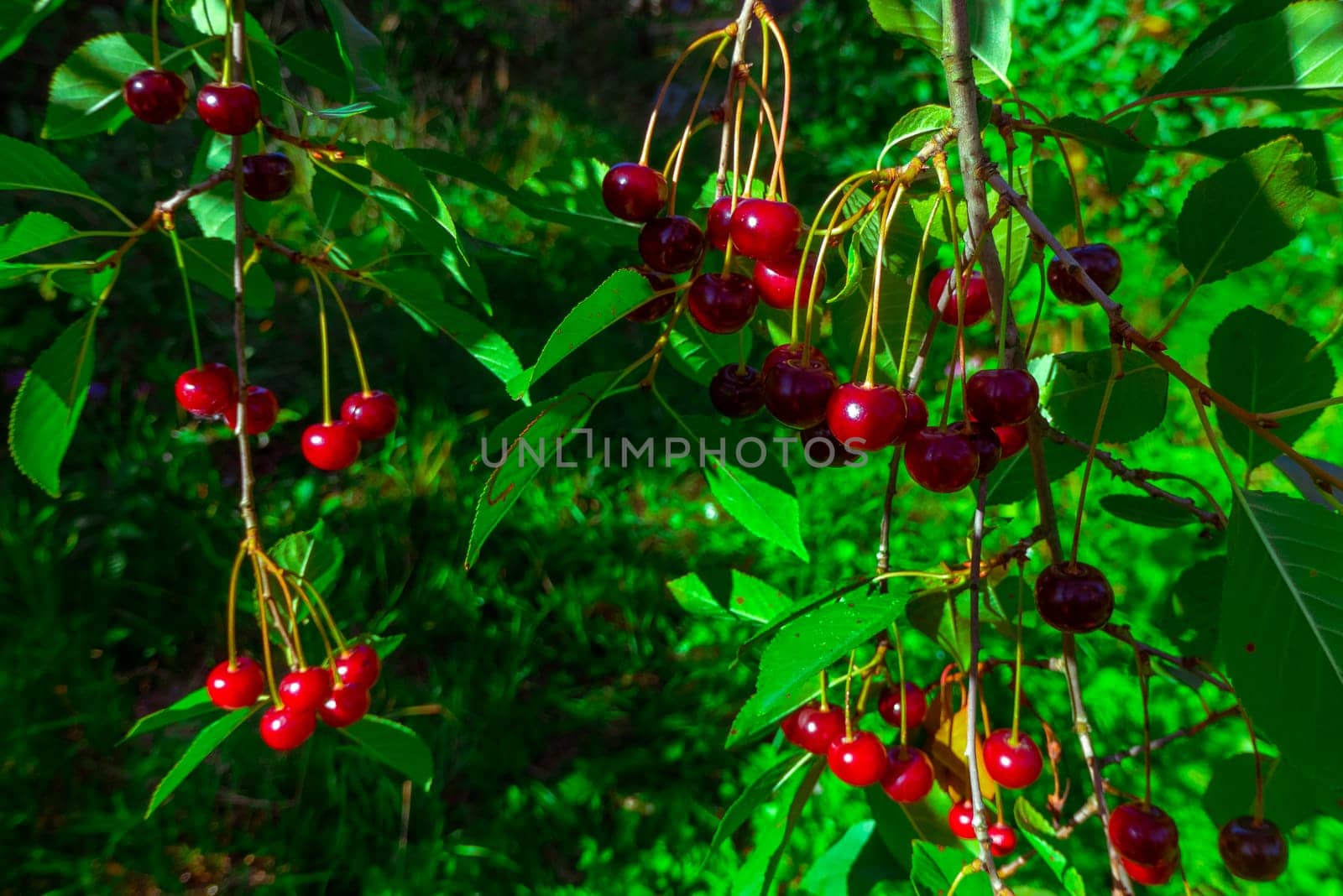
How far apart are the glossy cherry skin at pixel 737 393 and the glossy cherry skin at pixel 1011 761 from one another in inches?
14.3

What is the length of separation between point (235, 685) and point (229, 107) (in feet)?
1.81

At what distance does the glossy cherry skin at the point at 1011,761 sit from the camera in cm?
77

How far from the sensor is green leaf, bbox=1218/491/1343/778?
1.51 feet

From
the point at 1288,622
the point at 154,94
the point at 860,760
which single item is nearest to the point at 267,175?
the point at 154,94

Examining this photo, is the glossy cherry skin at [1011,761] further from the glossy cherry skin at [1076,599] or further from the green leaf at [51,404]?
the green leaf at [51,404]

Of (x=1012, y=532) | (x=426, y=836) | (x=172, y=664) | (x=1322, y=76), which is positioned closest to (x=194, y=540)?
(x=172, y=664)

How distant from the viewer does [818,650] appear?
534 millimetres

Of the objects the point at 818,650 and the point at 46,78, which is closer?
the point at 818,650

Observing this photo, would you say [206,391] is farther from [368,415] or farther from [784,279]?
[784,279]

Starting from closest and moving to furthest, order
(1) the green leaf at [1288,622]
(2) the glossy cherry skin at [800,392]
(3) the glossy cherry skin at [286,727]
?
(1) the green leaf at [1288,622] → (2) the glossy cherry skin at [800,392] → (3) the glossy cherry skin at [286,727]

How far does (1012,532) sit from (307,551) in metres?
1.82

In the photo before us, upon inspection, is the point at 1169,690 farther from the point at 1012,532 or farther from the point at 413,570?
the point at 413,570

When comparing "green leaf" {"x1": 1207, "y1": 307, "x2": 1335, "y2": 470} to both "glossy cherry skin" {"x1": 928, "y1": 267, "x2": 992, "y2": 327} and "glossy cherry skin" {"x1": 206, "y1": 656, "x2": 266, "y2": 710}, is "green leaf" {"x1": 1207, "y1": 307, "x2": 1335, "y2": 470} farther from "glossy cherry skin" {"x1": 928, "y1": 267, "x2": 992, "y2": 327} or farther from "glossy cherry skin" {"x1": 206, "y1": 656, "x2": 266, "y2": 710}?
"glossy cherry skin" {"x1": 206, "y1": 656, "x2": 266, "y2": 710}

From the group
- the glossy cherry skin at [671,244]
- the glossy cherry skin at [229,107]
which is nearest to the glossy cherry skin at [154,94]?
the glossy cherry skin at [229,107]
